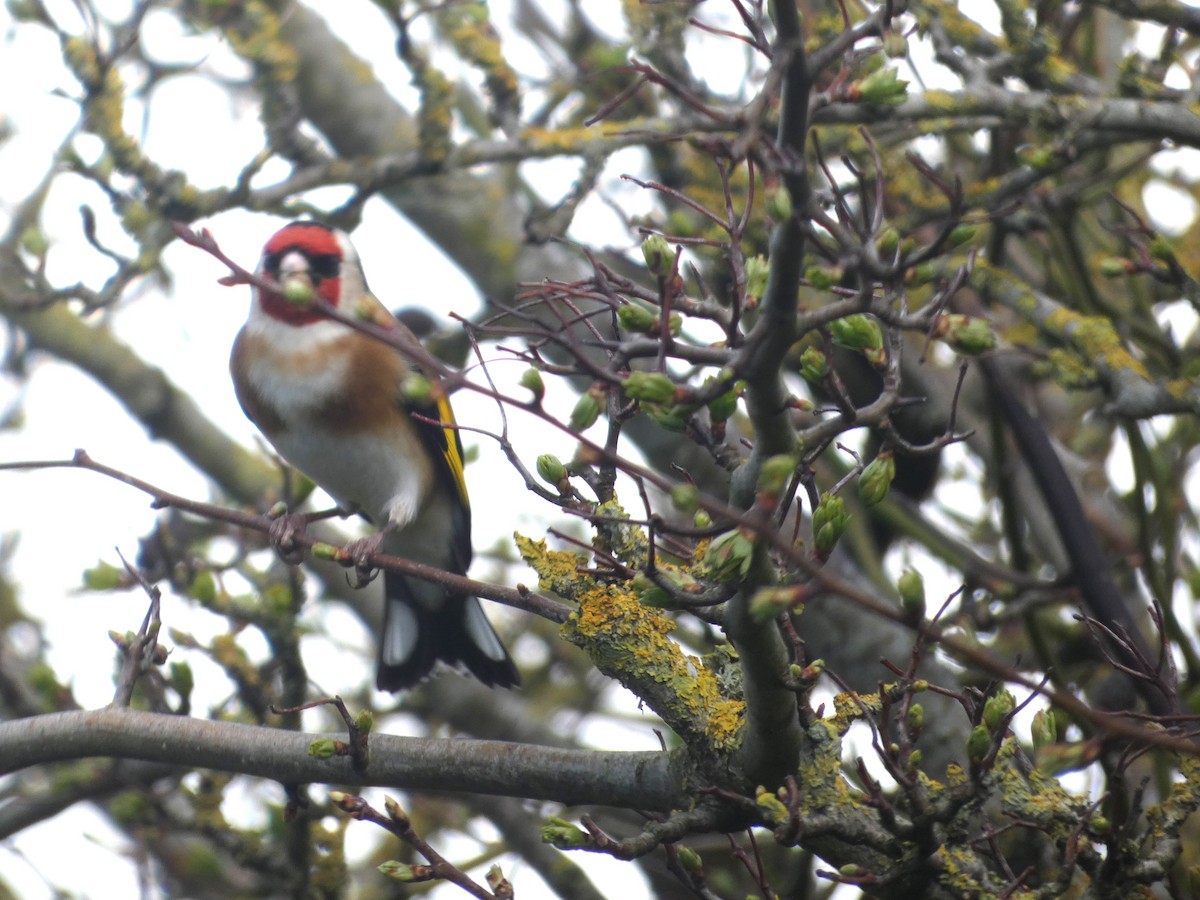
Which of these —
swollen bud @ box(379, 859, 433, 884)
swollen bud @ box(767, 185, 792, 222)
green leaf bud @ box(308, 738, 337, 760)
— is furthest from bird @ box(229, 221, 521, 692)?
swollen bud @ box(767, 185, 792, 222)

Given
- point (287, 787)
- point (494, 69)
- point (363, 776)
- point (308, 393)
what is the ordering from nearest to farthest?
point (363, 776), point (287, 787), point (308, 393), point (494, 69)

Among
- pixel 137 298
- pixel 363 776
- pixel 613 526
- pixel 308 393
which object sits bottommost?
pixel 363 776

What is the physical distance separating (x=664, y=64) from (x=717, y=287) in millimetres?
799

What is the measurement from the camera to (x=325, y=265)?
429 centimetres

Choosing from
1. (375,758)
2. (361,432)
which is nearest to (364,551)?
(375,758)

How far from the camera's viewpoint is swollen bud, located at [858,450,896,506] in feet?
6.56

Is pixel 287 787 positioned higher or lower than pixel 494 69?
lower

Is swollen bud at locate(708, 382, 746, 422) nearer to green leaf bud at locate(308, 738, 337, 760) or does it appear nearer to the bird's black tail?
green leaf bud at locate(308, 738, 337, 760)

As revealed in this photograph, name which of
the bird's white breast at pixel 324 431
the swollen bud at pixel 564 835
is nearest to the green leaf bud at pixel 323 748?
the swollen bud at pixel 564 835

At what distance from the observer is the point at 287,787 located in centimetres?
288

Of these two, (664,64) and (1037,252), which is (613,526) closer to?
(664,64)

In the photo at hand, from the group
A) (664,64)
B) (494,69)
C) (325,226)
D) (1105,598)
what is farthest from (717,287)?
(1105,598)

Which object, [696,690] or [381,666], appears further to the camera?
[381,666]

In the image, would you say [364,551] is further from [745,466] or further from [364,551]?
[745,466]
